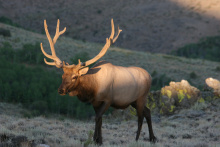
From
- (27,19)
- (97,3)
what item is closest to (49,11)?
(27,19)

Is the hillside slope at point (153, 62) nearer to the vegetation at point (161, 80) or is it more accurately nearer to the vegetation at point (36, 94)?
the vegetation at point (161, 80)

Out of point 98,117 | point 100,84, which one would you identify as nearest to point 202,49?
point 100,84

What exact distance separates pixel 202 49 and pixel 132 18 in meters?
22.2

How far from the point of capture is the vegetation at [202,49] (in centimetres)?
6121

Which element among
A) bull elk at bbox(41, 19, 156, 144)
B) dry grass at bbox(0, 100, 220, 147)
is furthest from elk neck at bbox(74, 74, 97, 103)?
dry grass at bbox(0, 100, 220, 147)

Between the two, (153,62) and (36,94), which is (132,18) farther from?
(36,94)

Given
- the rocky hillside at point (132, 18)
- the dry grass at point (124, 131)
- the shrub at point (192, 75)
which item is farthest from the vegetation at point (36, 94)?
the rocky hillside at point (132, 18)

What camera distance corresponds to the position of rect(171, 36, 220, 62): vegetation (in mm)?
61206

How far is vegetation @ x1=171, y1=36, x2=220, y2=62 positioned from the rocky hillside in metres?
3.69

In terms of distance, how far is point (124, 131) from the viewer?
10445 millimetres

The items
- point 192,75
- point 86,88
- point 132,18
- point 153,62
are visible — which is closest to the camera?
point 86,88

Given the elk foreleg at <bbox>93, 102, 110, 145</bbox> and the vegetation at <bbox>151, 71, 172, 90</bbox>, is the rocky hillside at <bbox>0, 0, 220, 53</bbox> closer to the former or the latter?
the vegetation at <bbox>151, 71, 172, 90</bbox>

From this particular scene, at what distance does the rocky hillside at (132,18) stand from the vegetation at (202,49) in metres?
3.69

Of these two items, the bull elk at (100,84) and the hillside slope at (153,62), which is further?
the hillside slope at (153,62)
